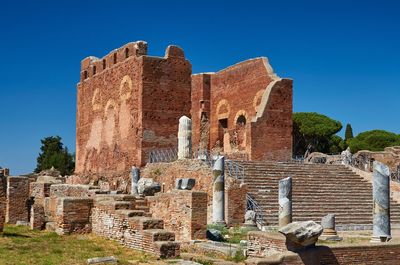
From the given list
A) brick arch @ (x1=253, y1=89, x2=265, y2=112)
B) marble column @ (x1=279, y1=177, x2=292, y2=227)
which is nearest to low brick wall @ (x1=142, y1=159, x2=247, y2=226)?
marble column @ (x1=279, y1=177, x2=292, y2=227)

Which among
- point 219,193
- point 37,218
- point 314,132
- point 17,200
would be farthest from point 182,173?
point 314,132

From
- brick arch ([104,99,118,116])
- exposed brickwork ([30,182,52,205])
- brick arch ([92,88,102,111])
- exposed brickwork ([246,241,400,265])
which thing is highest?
brick arch ([92,88,102,111])

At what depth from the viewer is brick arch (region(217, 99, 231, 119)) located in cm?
3125

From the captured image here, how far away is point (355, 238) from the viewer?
1463 cm

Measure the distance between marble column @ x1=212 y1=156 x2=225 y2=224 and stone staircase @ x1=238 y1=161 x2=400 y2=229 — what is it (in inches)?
51.5

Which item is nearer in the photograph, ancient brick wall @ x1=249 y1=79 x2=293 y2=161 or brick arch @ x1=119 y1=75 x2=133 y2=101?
ancient brick wall @ x1=249 y1=79 x2=293 y2=161

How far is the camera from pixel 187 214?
43.0 ft

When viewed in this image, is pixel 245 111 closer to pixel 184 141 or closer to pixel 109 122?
pixel 109 122

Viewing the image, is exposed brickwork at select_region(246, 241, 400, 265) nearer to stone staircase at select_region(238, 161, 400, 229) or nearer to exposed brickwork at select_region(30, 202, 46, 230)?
exposed brickwork at select_region(30, 202, 46, 230)

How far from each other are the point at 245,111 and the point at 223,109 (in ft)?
7.32

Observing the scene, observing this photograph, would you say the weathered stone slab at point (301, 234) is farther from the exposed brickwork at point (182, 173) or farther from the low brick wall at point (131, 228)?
the exposed brickwork at point (182, 173)

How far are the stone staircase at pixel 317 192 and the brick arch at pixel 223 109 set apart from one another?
30.5ft

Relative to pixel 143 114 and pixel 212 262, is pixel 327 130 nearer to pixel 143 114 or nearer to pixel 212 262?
pixel 143 114

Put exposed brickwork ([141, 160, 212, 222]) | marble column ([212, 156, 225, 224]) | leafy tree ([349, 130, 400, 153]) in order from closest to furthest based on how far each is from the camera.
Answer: marble column ([212, 156, 225, 224])
exposed brickwork ([141, 160, 212, 222])
leafy tree ([349, 130, 400, 153])
